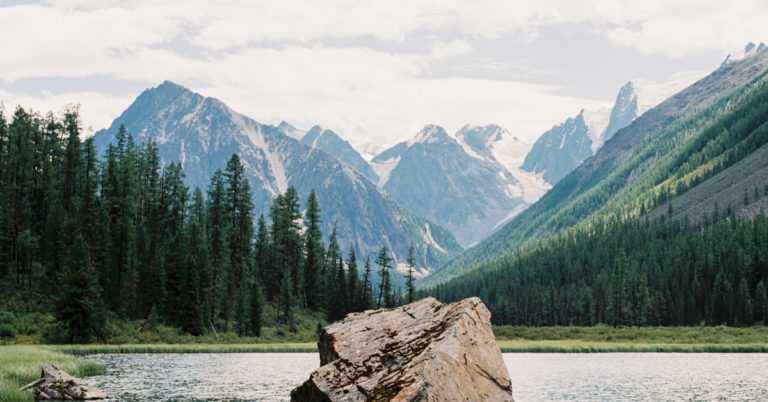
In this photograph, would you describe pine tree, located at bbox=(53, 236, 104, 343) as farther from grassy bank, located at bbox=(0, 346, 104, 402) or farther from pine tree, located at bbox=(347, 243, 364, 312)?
pine tree, located at bbox=(347, 243, 364, 312)

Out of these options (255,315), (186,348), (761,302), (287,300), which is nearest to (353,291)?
(287,300)

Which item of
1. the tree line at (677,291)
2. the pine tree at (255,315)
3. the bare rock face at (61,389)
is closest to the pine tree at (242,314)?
the pine tree at (255,315)

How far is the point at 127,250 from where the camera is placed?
89625mm

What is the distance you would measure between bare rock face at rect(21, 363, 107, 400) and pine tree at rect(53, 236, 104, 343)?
3688 cm

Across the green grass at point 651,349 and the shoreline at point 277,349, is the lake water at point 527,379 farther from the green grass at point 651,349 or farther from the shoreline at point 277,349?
the green grass at point 651,349

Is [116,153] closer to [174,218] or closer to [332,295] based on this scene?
[174,218]

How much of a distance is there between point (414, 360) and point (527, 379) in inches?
1409

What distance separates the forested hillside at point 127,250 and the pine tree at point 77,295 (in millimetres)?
122

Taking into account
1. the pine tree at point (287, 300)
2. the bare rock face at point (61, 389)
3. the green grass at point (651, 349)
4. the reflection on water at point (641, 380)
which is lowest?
the green grass at point (651, 349)

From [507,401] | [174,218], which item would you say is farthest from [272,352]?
[507,401]

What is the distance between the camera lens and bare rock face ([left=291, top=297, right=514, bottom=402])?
1756 cm

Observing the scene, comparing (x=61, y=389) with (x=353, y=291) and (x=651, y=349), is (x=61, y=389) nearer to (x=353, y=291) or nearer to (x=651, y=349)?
(x=651, y=349)

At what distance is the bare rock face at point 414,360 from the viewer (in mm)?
17562

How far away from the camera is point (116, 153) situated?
11556cm
